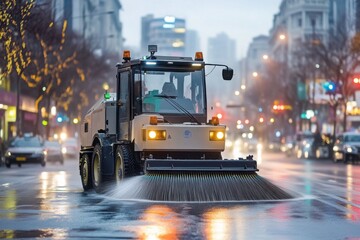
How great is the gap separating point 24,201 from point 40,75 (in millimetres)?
49152

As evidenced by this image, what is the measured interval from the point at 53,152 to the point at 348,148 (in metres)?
18.5

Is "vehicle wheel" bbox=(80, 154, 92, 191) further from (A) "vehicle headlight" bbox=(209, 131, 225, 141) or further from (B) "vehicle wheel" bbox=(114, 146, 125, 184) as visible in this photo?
A: (A) "vehicle headlight" bbox=(209, 131, 225, 141)

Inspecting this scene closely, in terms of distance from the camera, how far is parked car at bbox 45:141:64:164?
58116 mm

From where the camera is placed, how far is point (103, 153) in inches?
891

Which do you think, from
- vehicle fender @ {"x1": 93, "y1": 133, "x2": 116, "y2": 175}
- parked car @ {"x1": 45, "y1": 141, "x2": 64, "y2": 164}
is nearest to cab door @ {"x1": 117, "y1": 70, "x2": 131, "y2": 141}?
vehicle fender @ {"x1": 93, "y1": 133, "x2": 116, "y2": 175}

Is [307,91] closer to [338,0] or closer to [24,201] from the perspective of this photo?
[338,0]

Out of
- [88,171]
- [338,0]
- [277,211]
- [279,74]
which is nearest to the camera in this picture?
[277,211]

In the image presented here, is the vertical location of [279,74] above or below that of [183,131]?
above

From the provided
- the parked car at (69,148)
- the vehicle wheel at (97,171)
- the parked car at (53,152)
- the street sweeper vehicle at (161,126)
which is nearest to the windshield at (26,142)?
the parked car at (53,152)

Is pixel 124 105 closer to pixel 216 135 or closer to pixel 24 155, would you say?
pixel 216 135

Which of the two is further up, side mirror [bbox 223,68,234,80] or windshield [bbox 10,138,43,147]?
side mirror [bbox 223,68,234,80]

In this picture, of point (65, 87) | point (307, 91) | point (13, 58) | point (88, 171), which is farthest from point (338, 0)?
point (88, 171)

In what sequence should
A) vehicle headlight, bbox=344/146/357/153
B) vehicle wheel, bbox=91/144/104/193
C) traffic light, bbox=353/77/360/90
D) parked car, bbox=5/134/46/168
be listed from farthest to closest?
1. traffic light, bbox=353/77/360/90
2. vehicle headlight, bbox=344/146/357/153
3. parked car, bbox=5/134/46/168
4. vehicle wheel, bbox=91/144/104/193

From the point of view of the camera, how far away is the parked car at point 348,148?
60.2 meters
